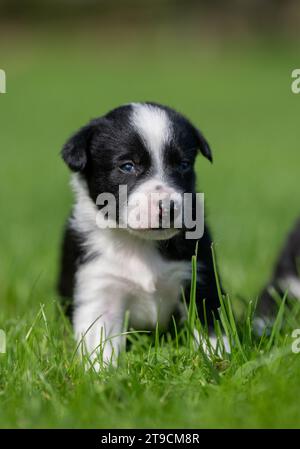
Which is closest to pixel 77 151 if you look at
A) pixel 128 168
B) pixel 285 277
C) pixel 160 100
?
pixel 128 168

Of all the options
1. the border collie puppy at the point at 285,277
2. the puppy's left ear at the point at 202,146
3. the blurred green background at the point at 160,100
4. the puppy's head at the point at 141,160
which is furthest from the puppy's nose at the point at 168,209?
the border collie puppy at the point at 285,277

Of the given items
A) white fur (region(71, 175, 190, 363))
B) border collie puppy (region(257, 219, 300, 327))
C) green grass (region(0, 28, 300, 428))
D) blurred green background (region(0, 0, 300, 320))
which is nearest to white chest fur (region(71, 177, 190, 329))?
white fur (region(71, 175, 190, 363))

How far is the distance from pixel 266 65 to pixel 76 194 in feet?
100

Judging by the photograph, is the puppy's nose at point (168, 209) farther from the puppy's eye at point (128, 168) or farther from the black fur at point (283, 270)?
the black fur at point (283, 270)

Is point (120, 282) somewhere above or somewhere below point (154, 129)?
below

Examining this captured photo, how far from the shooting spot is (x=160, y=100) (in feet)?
73.7

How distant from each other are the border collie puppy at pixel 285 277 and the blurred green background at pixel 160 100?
18cm

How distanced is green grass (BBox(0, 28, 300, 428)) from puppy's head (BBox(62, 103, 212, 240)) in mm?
525

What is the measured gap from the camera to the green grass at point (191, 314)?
3.03m

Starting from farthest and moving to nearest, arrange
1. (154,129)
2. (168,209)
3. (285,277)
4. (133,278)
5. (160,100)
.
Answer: (160,100)
(285,277)
(133,278)
(154,129)
(168,209)

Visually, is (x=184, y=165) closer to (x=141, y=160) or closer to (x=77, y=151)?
(x=141, y=160)

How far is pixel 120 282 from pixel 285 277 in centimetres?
180

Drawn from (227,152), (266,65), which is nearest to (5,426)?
(227,152)

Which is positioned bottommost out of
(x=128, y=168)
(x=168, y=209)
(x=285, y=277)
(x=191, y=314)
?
(x=285, y=277)
